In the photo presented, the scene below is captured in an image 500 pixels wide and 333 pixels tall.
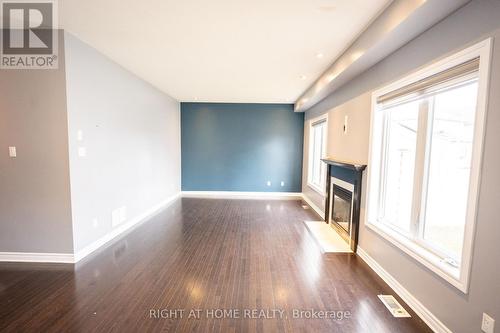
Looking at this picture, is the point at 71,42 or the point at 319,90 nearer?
the point at 71,42

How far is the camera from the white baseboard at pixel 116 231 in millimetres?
2896

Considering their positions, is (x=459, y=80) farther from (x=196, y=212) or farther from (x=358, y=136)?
(x=196, y=212)

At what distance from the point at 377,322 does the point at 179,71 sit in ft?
13.9

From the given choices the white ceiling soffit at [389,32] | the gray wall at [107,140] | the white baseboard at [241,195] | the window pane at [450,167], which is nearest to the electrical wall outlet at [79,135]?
the gray wall at [107,140]

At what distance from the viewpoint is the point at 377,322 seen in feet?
6.19

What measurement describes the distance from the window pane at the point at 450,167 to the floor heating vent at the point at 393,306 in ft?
2.18

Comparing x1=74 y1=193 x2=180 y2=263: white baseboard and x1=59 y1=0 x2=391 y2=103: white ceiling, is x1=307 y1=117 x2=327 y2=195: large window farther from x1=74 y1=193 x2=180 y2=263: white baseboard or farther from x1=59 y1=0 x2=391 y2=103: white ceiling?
x1=74 y1=193 x2=180 y2=263: white baseboard

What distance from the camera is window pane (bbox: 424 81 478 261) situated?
1748 millimetres

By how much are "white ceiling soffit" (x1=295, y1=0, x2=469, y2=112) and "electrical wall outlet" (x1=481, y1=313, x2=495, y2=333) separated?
6.93 ft

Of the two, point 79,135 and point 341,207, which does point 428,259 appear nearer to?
point 341,207

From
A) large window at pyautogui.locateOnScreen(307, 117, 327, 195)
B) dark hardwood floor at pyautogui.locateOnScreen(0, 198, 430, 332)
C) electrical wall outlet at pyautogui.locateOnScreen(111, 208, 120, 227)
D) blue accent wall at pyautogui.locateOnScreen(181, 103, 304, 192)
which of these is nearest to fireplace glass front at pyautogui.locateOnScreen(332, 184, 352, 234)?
dark hardwood floor at pyautogui.locateOnScreen(0, 198, 430, 332)

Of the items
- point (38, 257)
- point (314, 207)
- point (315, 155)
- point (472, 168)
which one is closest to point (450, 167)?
point (472, 168)

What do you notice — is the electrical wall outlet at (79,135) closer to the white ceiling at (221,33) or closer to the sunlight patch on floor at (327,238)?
the white ceiling at (221,33)

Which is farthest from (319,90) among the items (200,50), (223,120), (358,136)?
(223,120)
